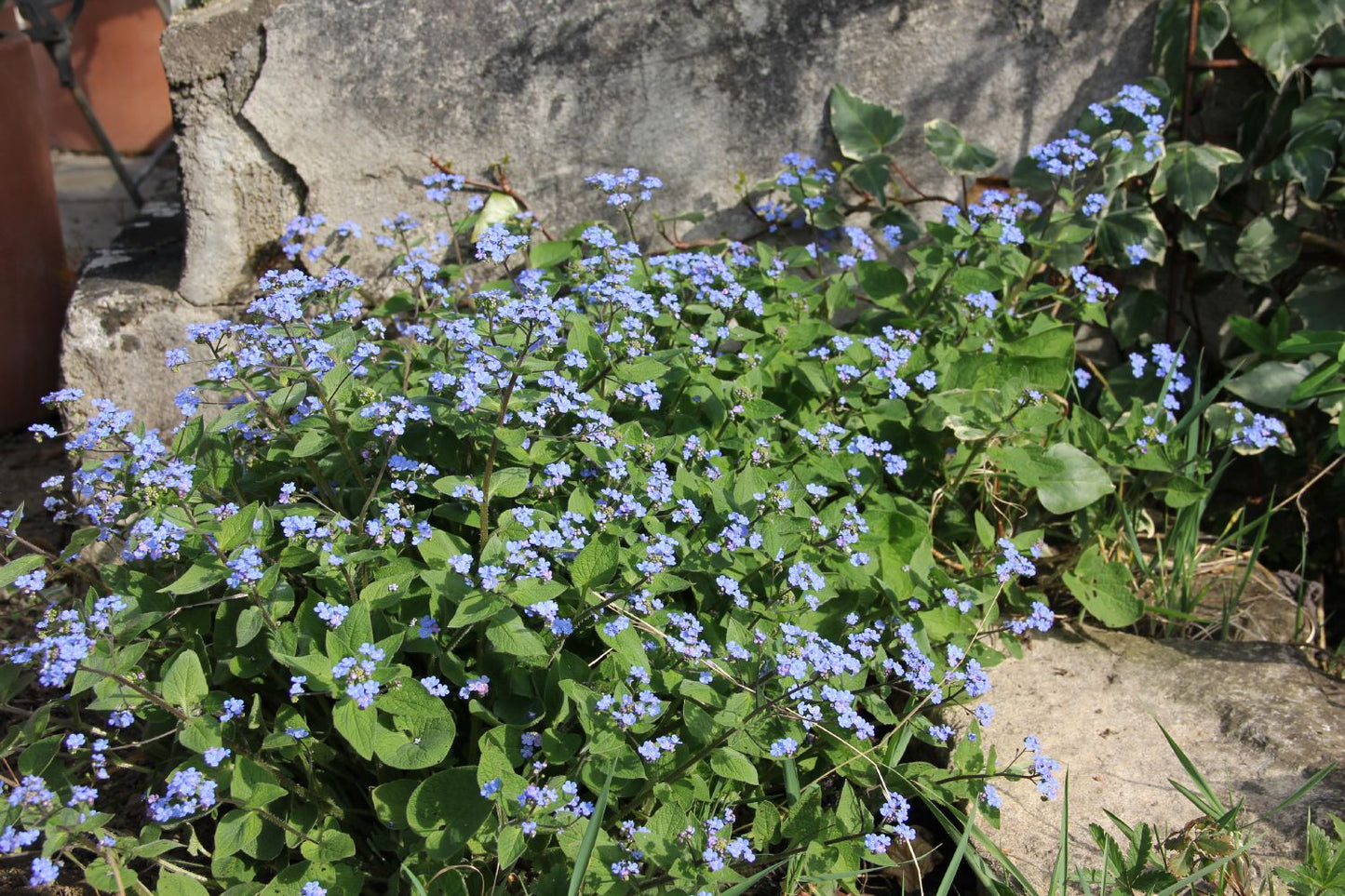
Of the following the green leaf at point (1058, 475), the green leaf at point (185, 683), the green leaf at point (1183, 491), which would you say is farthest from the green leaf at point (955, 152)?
the green leaf at point (185, 683)

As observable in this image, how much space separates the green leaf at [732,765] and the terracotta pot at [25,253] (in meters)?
2.78

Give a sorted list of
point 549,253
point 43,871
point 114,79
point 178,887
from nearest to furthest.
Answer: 1. point 43,871
2. point 178,887
3. point 549,253
4. point 114,79

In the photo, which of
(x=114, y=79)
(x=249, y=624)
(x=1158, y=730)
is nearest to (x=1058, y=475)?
(x=1158, y=730)

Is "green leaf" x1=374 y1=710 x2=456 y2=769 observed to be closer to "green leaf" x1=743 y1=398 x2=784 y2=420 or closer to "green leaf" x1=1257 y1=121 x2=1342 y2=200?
"green leaf" x1=743 y1=398 x2=784 y2=420

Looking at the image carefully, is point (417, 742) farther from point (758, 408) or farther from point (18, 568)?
point (758, 408)

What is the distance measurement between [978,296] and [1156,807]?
1244mm

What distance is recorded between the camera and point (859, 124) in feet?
10.5

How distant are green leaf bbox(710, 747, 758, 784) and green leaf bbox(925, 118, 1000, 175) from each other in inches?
76.7

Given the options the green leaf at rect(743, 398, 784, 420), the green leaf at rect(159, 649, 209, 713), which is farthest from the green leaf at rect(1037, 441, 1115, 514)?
the green leaf at rect(159, 649, 209, 713)

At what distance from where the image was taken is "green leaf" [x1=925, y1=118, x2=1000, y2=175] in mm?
3178

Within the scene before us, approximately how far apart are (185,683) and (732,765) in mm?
960

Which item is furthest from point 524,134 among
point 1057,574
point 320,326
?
point 1057,574

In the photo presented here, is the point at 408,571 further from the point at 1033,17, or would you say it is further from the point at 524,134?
the point at 1033,17

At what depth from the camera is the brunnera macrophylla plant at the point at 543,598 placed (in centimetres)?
187
